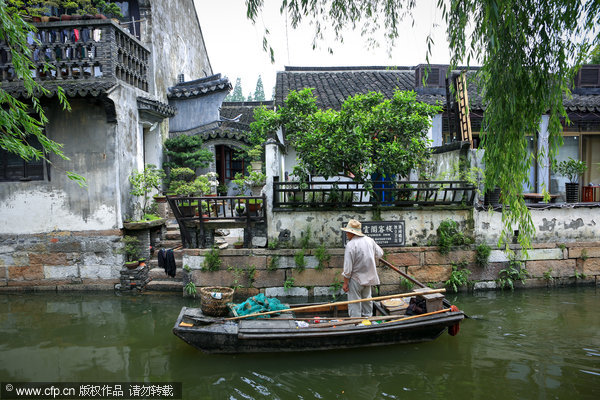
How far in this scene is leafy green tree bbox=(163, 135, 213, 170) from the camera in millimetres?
11633

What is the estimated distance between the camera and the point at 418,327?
5836mm

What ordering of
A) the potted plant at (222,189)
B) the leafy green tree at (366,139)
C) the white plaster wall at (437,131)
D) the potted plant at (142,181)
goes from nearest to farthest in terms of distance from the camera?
1. the leafy green tree at (366,139)
2. the potted plant at (142,181)
3. the white plaster wall at (437,131)
4. the potted plant at (222,189)

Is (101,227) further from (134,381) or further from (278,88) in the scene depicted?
(278,88)

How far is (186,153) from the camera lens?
38.7ft

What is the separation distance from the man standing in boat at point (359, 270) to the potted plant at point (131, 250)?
518 centimetres

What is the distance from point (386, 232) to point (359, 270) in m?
2.25

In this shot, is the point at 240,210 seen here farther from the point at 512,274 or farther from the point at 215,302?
the point at 512,274

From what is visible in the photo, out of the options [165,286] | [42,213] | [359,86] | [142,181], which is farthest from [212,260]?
[359,86]

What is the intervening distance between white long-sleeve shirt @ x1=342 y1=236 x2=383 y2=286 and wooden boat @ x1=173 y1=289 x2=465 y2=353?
0.63 meters

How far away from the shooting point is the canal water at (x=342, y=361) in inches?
196

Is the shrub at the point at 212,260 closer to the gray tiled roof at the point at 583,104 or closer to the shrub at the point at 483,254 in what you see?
the shrub at the point at 483,254

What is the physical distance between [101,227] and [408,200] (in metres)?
6.83

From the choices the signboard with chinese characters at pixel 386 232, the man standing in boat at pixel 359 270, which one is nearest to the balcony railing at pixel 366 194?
the signboard with chinese characters at pixel 386 232

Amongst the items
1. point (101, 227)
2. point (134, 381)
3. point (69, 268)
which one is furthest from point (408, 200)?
point (69, 268)
